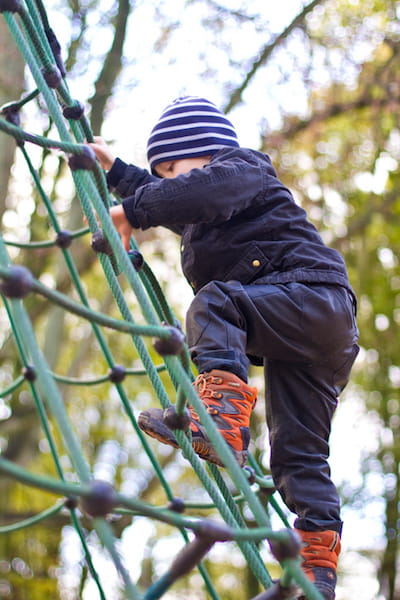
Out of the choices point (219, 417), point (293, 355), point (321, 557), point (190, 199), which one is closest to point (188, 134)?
point (190, 199)

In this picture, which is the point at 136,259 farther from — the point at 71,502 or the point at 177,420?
the point at 71,502

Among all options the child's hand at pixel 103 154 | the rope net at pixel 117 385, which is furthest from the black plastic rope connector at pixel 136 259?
the child's hand at pixel 103 154

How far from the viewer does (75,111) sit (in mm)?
1976

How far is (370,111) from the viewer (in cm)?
682

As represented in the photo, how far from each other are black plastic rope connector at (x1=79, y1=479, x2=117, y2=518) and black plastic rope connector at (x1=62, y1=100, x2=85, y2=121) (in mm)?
1221

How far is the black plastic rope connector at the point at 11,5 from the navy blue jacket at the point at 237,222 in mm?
515

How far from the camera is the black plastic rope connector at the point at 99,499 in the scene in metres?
0.95

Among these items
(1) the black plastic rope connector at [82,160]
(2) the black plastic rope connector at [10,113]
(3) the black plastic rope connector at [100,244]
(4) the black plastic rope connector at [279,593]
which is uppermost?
(2) the black plastic rope connector at [10,113]

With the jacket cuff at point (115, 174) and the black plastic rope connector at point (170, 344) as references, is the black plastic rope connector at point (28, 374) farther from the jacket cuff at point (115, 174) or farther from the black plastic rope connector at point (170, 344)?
the black plastic rope connector at point (170, 344)

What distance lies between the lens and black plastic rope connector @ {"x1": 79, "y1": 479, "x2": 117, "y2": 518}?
953mm

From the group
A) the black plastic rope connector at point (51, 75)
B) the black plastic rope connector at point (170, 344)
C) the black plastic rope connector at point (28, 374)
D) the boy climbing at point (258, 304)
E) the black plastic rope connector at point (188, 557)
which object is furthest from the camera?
the black plastic rope connector at point (28, 374)

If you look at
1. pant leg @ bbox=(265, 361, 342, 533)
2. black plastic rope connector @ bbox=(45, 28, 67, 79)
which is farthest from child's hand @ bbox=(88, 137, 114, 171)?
pant leg @ bbox=(265, 361, 342, 533)

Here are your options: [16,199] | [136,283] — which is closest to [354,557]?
[16,199]

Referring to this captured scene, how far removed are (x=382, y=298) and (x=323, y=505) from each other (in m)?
5.36
